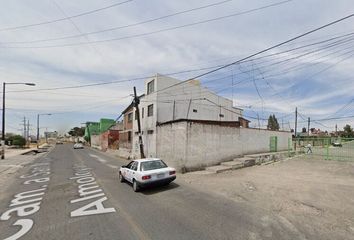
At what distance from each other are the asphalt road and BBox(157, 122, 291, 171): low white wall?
21.3 ft

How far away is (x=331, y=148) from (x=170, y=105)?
1482cm

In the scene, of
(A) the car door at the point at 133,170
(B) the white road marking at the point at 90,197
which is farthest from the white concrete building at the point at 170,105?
(B) the white road marking at the point at 90,197

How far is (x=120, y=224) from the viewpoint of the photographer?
24.0 feet

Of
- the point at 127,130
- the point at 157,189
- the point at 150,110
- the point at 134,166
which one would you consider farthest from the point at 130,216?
the point at 127,130

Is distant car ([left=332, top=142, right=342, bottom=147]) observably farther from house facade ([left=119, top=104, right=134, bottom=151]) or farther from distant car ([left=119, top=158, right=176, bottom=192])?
house facade ([left=119, top=104, right=134, bottom=151])

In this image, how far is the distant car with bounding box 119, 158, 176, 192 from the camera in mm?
12312

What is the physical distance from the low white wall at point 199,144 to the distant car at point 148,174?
17.2ft

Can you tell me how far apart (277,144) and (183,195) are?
22.5 m

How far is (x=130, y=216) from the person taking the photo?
8.14 meters

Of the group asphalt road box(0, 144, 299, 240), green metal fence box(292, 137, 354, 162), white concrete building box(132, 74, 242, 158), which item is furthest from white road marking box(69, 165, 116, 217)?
green metal fence box(292, 137, 354, 162)

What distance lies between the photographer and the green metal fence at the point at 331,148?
2149 centimetres

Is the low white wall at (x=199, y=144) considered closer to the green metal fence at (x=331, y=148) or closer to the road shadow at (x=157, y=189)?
the road shadow at (x=157, y=189)

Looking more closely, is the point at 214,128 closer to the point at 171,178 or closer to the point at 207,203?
the point at 171,178

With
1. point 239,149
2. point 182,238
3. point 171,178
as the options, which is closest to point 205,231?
point 182,238
